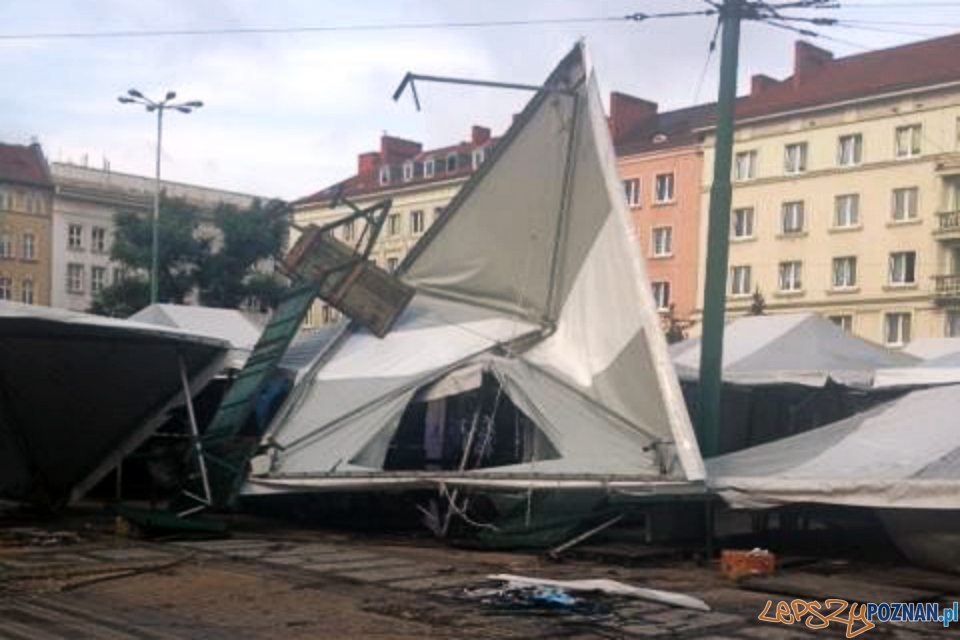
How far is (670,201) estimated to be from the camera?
59.8 meters

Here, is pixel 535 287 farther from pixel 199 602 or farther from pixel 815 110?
pixel 815 110

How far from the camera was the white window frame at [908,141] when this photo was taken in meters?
50.4

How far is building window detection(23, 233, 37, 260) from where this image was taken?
78688mm

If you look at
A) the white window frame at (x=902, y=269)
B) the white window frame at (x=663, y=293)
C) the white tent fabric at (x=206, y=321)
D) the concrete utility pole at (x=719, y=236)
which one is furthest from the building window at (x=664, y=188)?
the concrete utility pole at (x=719, y=236)

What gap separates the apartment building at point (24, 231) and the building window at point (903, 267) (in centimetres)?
5183

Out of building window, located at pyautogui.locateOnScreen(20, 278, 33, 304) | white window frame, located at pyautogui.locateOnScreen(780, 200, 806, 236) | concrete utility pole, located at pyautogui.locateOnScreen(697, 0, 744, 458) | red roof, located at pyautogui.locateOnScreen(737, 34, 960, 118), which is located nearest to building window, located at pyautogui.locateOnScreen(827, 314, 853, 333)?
white window frame, located at pyautogui.locateOnScreen(780, 200, 806, 236)

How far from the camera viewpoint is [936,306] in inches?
1932

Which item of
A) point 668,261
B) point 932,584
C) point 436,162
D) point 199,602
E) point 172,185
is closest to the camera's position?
point 199,602

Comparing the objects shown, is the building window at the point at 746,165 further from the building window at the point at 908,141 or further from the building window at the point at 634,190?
the building window at the point at 908,141

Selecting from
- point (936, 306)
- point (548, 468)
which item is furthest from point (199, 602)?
point (936, 306)

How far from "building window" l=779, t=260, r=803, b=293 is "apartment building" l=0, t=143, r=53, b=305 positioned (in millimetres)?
46728

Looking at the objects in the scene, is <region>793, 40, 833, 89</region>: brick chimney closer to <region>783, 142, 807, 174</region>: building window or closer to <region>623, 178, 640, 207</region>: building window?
<region>783, 142, 807, 174</region>: building window

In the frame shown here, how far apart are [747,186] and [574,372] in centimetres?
4348

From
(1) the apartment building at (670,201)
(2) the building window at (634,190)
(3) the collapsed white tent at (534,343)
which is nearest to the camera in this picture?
(3) the collapsed white tent at (534,343)
